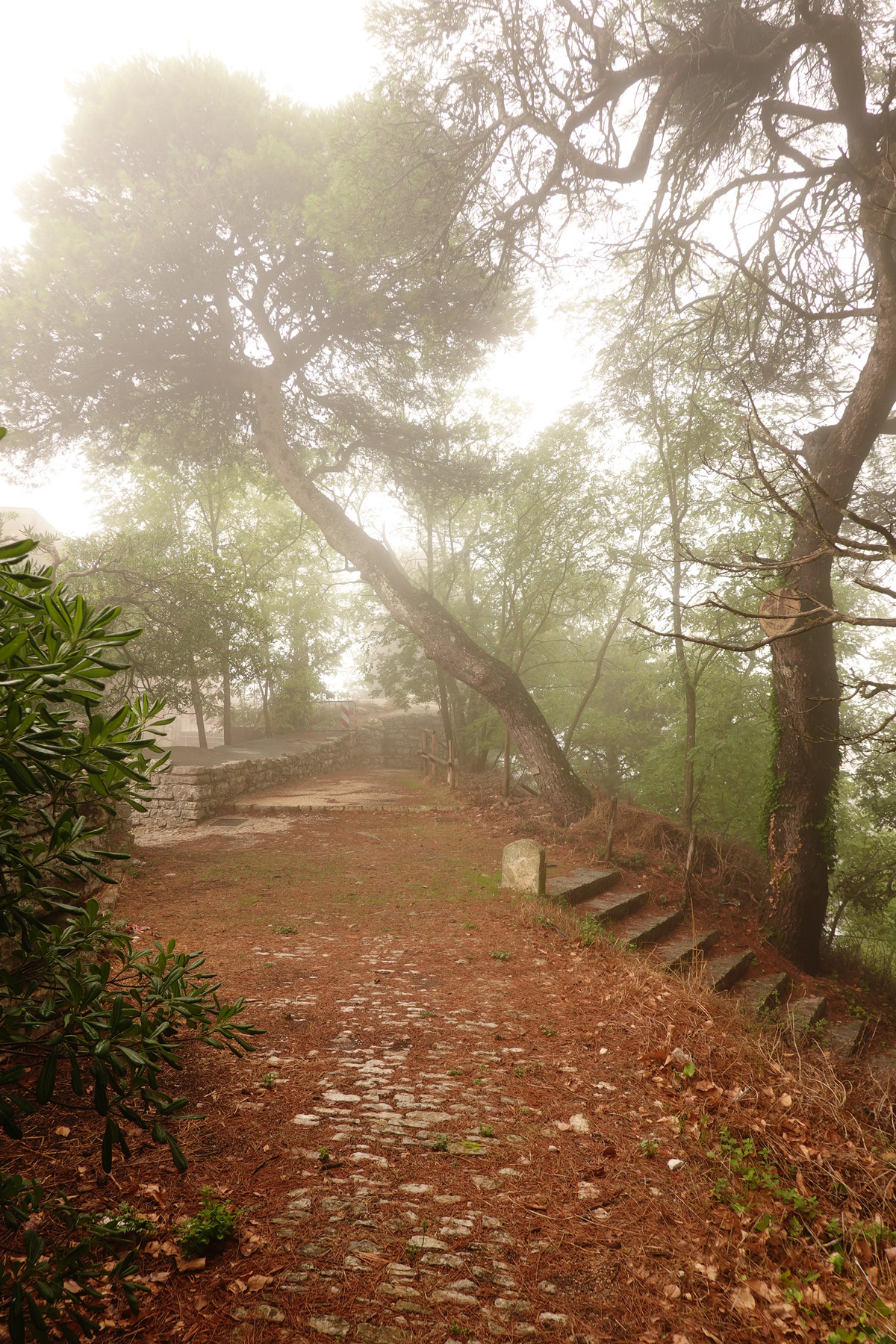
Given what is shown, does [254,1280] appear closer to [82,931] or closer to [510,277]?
[82,931]

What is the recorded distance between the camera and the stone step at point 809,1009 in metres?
6.36

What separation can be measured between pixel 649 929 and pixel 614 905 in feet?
1.42

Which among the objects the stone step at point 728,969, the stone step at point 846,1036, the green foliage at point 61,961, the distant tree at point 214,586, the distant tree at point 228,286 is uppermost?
the distant tree at point 228,286

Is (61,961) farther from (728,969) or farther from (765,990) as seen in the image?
(765,990)

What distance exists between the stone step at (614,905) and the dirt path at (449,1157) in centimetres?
130

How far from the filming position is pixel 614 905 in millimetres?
7082

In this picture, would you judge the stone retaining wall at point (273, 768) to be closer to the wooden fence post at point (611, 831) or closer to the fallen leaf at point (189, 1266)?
the fallen leaf at point (189, 1266)

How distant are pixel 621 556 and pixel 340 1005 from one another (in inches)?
368

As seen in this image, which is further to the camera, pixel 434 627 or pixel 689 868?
pixel 434 627

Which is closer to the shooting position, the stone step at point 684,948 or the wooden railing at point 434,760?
the stone step at point 684,948

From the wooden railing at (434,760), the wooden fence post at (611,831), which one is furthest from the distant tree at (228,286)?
the wooden railing at (434,760)

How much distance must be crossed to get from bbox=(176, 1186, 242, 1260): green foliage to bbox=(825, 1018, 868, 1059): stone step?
6.15m

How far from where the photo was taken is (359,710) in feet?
92.5

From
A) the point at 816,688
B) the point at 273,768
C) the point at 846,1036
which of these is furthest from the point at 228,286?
the point at 846,1036
